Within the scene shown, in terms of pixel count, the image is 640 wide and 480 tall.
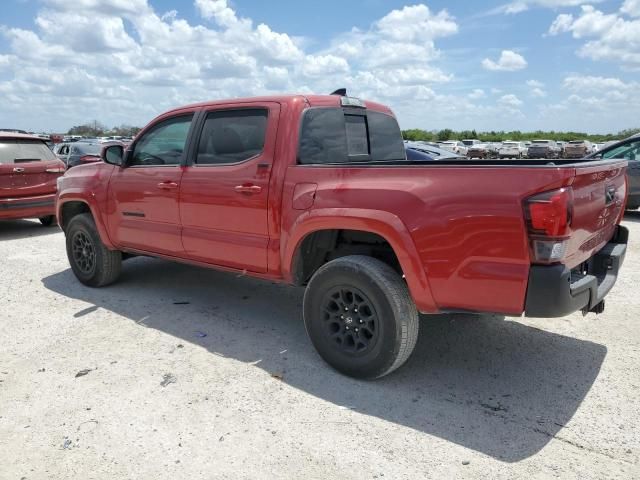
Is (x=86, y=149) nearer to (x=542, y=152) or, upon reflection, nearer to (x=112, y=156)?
(x=112, y=156)

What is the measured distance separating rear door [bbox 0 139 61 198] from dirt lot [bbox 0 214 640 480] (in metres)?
4.68

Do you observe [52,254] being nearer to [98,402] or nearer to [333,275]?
[98,402]

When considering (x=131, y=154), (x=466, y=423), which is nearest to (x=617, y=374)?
(x=466, y=423)

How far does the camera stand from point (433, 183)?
3.02m

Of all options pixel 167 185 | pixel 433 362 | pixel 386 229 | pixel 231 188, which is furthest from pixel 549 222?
pixel 167 185

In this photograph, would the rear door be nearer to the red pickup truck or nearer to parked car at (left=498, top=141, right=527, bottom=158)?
the red pickup truck

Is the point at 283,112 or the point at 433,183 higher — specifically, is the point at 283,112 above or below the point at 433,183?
above

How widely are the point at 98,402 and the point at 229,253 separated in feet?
4.83

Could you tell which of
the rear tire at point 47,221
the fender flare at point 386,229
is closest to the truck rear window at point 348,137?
the fender flare at point 386,229

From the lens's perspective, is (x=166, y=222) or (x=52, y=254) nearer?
(x=166, y=222)

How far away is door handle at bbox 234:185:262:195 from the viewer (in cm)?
390

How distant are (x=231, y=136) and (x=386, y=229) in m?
1.71

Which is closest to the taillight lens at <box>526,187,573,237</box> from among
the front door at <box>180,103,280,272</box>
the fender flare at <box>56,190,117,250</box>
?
the front door at <box>180,103,280,272</box>

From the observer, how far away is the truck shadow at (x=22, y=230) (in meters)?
9.16
